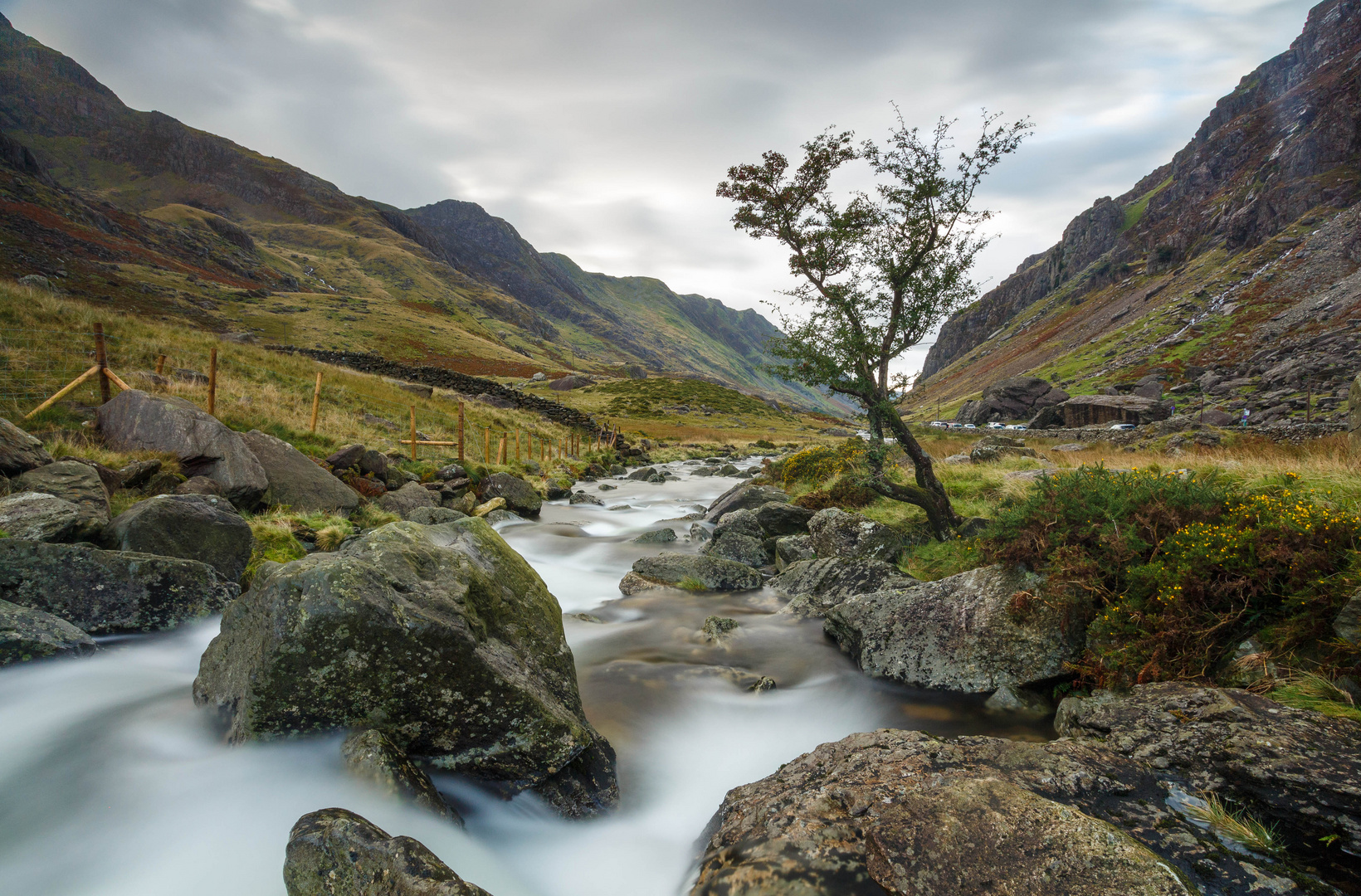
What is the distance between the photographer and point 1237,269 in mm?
87438

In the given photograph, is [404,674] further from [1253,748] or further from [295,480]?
[295,480]

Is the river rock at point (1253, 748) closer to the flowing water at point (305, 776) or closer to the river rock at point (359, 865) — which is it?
the flowing water at point (305, 776)

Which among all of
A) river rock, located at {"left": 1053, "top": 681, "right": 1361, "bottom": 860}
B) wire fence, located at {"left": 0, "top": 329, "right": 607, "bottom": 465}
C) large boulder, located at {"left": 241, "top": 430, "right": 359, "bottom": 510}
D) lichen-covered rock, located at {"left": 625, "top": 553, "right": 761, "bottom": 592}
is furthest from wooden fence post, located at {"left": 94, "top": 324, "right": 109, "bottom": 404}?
river rock, located at {"left": 1053, "top": 681, "right": 1361, "bottom": 860}

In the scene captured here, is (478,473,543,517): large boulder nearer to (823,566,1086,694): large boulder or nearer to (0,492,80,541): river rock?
(0,492,80,541): river rock

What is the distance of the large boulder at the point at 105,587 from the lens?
678 cm

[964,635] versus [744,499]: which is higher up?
[964,635]

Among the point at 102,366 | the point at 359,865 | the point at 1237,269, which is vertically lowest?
the point at 359,865

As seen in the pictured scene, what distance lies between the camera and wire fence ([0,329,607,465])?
14.8 metres

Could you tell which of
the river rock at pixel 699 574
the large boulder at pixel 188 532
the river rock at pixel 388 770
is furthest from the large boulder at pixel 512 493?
the river rock at pixel 388 770

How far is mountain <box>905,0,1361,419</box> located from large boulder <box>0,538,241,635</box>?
50.1 ft

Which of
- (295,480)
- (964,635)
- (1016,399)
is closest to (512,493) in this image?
(295,480)

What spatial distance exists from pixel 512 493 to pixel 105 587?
14716mm

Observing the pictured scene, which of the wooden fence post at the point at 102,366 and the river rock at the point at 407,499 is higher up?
the wooden fence post at the point at 102,366

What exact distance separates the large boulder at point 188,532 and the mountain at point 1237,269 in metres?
15.1
